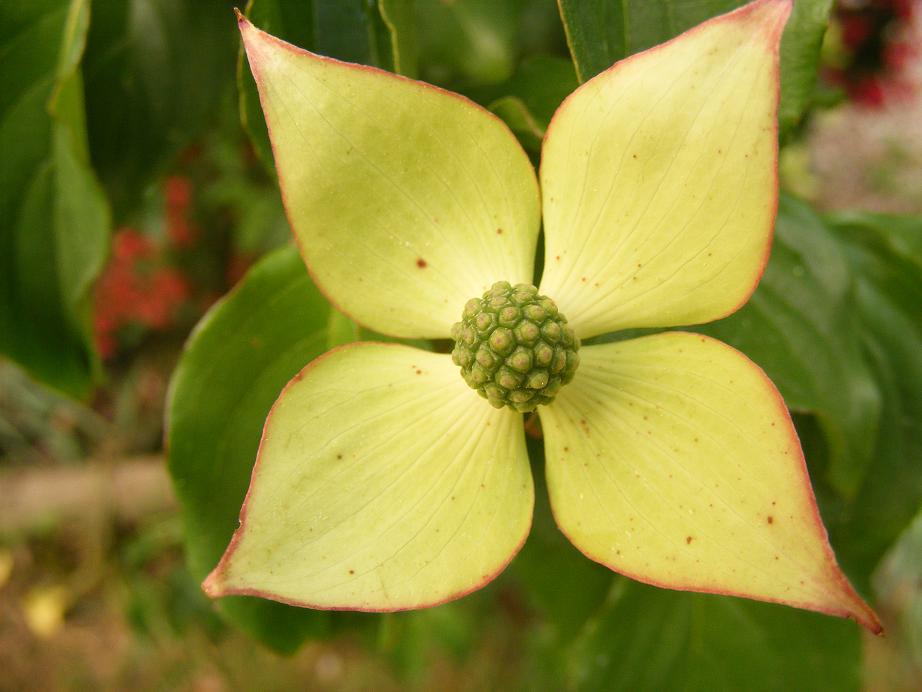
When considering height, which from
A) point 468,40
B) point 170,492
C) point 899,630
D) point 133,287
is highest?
point 468,40

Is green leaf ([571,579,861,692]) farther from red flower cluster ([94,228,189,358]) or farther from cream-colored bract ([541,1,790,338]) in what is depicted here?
red flower cluster ([94,228,189,358])

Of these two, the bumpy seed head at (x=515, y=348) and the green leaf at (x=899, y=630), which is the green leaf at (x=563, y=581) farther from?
the green leaf at (x=899, y=630)

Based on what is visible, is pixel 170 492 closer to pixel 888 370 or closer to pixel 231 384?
pixel 231 384

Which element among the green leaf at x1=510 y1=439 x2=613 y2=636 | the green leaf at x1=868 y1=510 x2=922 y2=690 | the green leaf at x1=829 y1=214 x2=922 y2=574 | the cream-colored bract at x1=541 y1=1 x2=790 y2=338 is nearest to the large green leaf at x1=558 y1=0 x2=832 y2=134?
the cream-colored bract at x1=541 y1=1 x2=790 y2=338

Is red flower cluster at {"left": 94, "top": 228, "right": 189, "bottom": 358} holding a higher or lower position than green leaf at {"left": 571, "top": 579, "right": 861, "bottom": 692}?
higher

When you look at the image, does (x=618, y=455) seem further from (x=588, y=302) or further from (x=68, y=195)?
(x=68, y=195)

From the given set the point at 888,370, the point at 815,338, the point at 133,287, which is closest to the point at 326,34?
the point at 815,338
